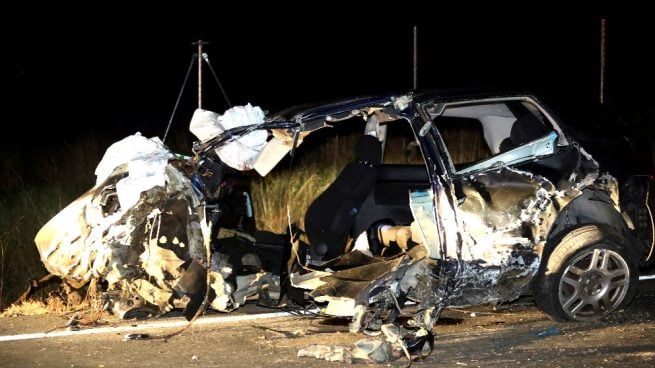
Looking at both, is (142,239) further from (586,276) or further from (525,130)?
(586,276)

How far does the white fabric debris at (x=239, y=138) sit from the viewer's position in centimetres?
763

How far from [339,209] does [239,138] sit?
3.63 ft

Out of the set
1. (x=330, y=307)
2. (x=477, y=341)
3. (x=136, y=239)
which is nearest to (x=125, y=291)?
(x=136, y=239)

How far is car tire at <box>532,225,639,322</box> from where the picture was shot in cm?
716

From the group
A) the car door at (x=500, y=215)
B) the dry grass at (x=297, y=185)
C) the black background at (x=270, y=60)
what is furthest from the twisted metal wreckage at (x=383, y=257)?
the black background at (x=270, y=60)

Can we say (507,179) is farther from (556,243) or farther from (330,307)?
(330,307)

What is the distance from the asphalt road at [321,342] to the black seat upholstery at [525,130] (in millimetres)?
1293

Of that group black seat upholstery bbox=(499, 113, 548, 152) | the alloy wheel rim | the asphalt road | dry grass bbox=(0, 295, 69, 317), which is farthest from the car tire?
dry grass bbox=(0, 295, 69, 317)

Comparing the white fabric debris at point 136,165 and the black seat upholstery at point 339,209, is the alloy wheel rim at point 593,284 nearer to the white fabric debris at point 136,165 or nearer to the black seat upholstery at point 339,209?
the black seat upholstery at point 339,209

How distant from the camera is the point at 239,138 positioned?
25.0ft

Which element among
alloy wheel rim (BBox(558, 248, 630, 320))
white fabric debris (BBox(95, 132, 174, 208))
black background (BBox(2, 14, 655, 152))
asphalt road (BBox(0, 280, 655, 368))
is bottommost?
asphalt road (BBox(0, 280, 655, 368))

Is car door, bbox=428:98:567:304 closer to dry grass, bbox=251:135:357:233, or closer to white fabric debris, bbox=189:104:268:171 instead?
white fabric debris, bbox=189:104:268:171

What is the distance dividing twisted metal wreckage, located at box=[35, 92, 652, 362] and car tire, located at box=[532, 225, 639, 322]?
1 centimetres

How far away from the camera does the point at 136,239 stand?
7348 mm
